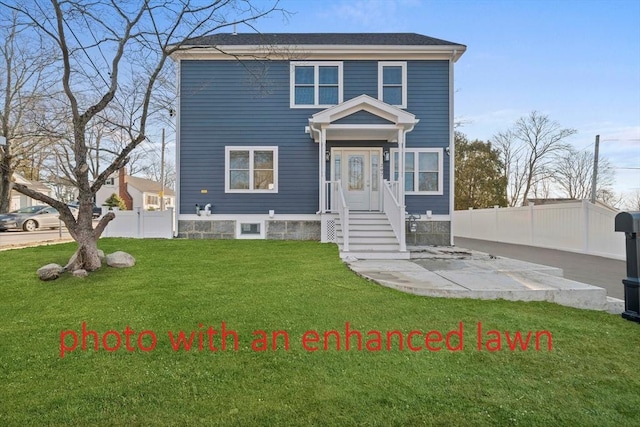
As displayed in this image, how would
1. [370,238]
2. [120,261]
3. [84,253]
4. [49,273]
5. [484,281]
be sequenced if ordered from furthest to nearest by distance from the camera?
[370,238] < [120,261] < [84,253] < [49,273] < [484,281]

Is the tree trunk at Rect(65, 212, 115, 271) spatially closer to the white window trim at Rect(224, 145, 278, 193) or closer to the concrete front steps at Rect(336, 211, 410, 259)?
the concrete front steps at Rect(336, 211, 410, 259)

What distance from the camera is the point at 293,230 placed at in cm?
1048

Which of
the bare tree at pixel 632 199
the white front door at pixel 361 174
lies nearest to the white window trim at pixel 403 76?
the white front door at pixel 361 174

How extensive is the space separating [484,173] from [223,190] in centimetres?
1949

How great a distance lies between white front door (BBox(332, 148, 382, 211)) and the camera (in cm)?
1066

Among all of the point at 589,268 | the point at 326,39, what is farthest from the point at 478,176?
the point at 589,268

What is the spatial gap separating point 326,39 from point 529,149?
2363 centimetres

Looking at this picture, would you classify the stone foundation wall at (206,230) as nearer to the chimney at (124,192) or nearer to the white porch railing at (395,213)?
the white porch railing at (395,213)

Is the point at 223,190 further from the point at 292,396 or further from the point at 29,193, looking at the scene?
the point at 292,396

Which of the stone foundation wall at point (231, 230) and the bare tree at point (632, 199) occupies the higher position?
the bare tree at point (632, 199)

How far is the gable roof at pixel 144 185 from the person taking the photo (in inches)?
1479

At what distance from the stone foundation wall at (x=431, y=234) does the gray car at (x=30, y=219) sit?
48.6 ft

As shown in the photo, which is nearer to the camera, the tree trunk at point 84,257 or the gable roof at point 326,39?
the tree trunk at point 84,257

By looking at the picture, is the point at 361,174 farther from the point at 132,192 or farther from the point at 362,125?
the point at 132,192
